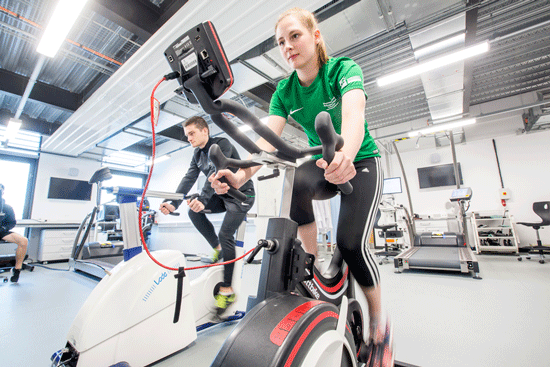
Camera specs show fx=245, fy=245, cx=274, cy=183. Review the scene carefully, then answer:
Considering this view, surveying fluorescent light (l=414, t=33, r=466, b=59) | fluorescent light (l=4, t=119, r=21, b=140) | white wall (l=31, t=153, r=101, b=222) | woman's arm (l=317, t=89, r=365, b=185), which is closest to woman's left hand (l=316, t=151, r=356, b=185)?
woman's arm (l=317, t=89, r=365, b=185)

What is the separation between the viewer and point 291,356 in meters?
0.48

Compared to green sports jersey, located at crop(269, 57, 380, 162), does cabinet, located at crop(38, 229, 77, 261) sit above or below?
below

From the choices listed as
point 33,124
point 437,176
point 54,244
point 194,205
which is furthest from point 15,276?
point 437,176

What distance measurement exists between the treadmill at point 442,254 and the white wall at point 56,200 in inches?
309

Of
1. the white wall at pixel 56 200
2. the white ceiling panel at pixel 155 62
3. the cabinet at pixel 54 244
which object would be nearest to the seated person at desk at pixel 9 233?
the cabinet at pixel 54 244

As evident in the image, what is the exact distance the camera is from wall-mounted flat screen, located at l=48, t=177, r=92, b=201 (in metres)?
6.68

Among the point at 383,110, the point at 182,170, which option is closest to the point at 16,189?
the point at 182,170

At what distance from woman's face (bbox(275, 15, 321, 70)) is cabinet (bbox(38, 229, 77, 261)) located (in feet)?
22.1

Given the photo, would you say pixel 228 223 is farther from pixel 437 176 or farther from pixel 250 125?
pixel 437 176

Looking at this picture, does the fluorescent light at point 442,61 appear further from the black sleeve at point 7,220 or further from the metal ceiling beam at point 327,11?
the black sleeve at point 7,220

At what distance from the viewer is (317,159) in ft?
3.12

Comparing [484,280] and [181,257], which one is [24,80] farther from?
[484,280]

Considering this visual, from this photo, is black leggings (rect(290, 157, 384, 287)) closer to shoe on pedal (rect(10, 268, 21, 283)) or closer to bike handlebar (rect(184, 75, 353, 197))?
bike handlebar (rect(184, 75, 353, 197))

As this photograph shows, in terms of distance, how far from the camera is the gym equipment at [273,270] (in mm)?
483
